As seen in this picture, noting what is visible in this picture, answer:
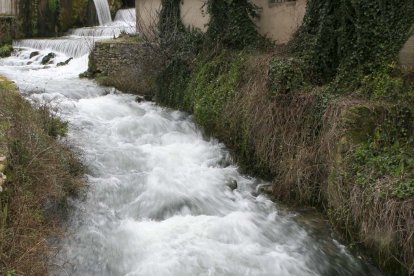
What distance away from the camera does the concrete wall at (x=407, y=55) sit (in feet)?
21.1

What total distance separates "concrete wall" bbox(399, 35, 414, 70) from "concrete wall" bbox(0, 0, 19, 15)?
708 inches

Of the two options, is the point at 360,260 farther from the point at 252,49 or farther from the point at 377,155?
the point at 252,49

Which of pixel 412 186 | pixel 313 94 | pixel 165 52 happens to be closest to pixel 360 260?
pixel 412 186

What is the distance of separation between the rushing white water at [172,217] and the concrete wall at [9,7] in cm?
1242

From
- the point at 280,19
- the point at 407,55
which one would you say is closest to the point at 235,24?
the point at 280,19

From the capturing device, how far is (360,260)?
5062 mm

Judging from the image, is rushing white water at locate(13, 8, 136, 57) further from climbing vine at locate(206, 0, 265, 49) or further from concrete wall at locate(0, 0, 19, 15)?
climbing vine at locate(206, 0, 265, 49)

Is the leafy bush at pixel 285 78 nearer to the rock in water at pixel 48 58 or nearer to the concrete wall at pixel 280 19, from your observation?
the concrete wall at pixel 280 19

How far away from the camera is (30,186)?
501 cm

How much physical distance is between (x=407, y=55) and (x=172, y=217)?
14.9 feet

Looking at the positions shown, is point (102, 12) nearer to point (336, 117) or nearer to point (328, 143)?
point (336, 117)

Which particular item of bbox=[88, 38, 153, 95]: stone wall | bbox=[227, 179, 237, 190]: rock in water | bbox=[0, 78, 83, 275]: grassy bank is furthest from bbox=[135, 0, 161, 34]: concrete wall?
bbox=[227, 179, 237, 190]: rock in water

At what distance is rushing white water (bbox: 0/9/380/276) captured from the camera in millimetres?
4906

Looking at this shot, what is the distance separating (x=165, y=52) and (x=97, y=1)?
36.9 ft
